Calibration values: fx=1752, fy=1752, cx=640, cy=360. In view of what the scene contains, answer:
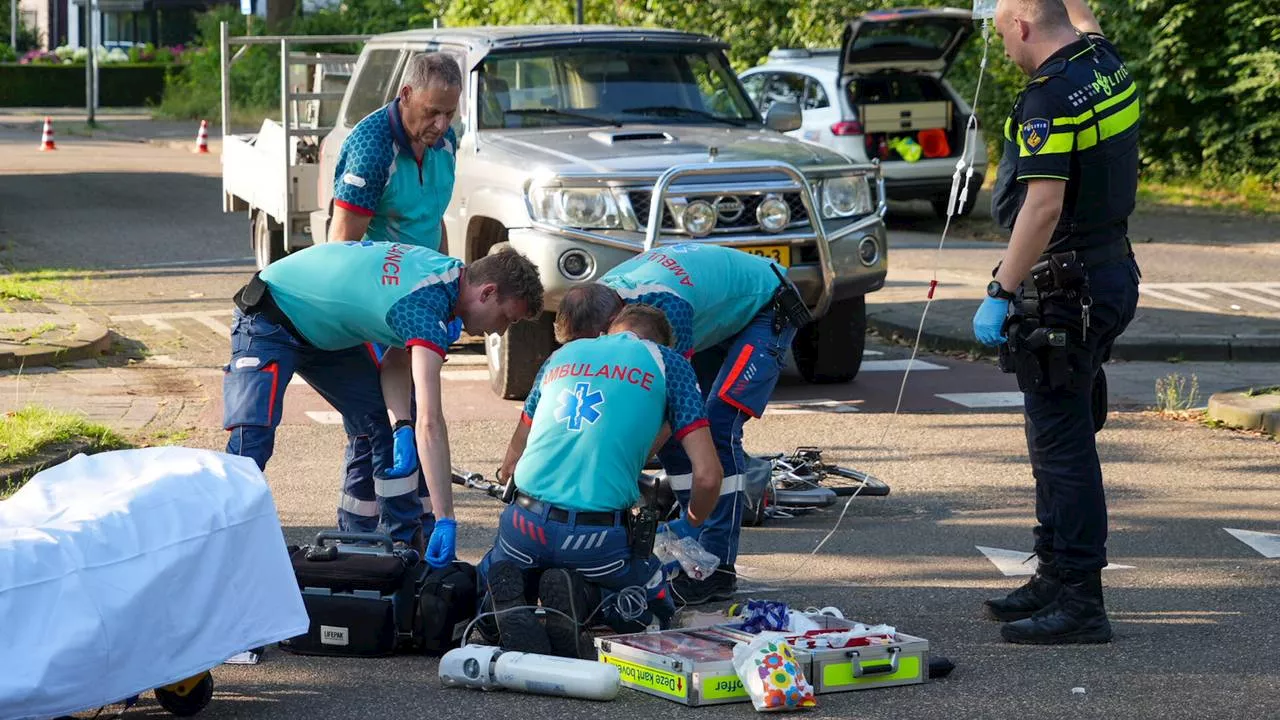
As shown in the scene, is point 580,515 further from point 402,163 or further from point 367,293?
point 402,163

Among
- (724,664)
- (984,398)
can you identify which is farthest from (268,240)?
(724,664)

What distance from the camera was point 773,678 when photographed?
478 centimetres

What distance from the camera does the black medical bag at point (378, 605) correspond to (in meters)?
5.29

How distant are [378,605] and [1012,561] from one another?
2595mm

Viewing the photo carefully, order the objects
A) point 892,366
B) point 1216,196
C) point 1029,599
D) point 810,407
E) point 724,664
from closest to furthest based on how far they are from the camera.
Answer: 1. point 724,664
2. point 1029,599
3. point 810,407
4. point 892,366
5. point 1216,196

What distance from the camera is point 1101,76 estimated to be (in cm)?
544

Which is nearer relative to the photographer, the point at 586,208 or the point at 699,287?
the point at 699,287

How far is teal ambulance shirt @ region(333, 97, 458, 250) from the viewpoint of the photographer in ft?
22.0

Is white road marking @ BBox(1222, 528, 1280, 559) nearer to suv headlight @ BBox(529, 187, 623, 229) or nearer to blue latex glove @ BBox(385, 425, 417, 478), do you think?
blue latex glove @ BBox(385, 425, 417, 478)

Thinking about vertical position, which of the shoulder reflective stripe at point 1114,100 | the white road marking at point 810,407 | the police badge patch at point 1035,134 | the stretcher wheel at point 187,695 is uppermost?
the shoulder reflective stripe at point 1114,100

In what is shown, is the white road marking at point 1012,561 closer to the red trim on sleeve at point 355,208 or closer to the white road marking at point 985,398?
the red trim on sleeve at point 355,208

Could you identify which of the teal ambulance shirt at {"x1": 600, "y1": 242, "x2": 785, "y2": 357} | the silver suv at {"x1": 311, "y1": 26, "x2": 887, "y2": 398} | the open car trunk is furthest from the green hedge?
the teal ambulance shirt at {"x1": 600, "y1": 242, "x2": 785, "y2": 357}

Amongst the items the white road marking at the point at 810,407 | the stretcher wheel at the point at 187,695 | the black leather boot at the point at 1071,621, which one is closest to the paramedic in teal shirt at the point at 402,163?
the stretcher wheel at the point at 187,695

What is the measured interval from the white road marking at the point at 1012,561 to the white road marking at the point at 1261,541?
63 centimetres
